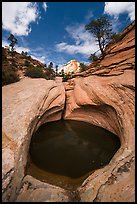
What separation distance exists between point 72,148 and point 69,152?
2.11 feet

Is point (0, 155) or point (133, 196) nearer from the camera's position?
point (133, 196)

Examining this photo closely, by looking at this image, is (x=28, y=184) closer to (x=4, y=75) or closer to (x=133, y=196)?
(x=133, y=196)

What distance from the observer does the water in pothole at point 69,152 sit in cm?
842

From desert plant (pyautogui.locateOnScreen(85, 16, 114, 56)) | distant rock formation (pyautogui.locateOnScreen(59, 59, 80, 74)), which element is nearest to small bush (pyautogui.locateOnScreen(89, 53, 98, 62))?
desert plant (pyautogui.locateOnScreen(85, 16, 114, 56))

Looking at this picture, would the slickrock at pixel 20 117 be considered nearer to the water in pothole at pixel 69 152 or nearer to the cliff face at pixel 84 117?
the cliff face at pixel 84 117

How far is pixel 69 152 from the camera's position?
11023 mm

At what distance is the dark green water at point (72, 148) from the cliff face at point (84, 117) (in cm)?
109

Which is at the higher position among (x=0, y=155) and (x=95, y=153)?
(x=0, y=155)

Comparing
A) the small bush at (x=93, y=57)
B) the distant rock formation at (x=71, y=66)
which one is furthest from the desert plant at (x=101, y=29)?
the distant rock formation at (x=71, y=66)

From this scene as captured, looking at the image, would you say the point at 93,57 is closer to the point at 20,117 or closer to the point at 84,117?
the point at 84,117

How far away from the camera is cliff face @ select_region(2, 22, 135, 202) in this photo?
6.41 metres

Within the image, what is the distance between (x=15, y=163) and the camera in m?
6.83

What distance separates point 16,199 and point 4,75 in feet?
39.8

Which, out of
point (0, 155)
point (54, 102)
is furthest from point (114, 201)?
point (54, 102)
